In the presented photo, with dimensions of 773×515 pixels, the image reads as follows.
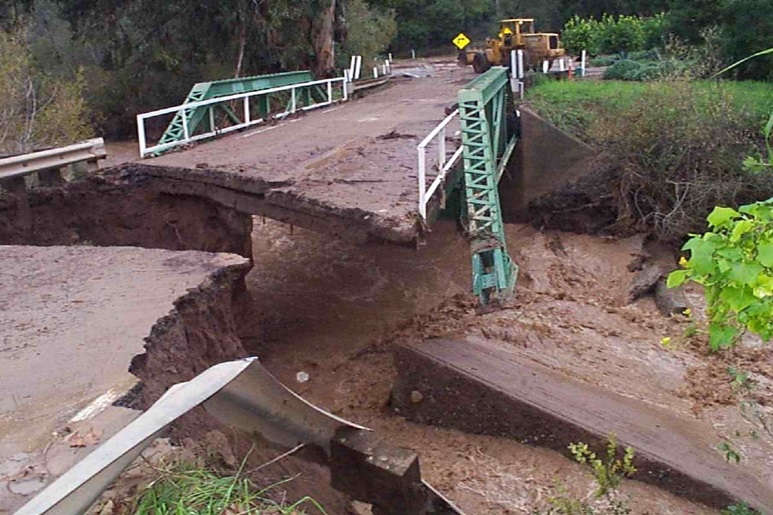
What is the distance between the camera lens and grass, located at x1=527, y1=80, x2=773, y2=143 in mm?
17781

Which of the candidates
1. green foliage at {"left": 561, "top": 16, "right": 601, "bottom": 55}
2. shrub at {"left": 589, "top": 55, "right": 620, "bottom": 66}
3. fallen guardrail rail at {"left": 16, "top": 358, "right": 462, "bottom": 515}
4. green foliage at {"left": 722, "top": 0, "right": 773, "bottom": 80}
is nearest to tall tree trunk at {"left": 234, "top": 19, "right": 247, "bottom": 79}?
shrub at {"left": 589, "top": 55, "right": 620, "bottom": 66}

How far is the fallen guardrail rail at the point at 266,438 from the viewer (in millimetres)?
3650

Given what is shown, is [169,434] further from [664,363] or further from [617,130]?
[617,130]

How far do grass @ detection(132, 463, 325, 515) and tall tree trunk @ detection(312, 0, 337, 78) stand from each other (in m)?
22.3

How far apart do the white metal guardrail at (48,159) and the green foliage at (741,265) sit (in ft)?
30.4

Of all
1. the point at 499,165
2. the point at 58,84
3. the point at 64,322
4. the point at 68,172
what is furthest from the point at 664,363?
the point at 58,84

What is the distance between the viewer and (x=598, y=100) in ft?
66.3

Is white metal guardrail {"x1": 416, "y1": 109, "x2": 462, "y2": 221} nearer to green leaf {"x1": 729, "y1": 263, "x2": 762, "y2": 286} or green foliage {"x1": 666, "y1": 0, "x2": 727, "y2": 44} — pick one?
green leaf {"x1": 729, "y1": 263, "x2": 762, "y2": 286}

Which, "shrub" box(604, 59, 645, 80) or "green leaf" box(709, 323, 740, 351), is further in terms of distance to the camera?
"shrub" box(604, 59, 645, 80)

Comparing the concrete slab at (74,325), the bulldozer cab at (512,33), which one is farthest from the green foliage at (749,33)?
the concrete slab at (74,325)

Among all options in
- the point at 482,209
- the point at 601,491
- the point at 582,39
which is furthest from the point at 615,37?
the point at 601,491

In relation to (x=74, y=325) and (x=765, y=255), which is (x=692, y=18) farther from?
(x=765, y=255)

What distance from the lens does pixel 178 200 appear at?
11477 millimetres

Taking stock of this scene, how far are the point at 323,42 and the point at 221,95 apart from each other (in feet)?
33.9
